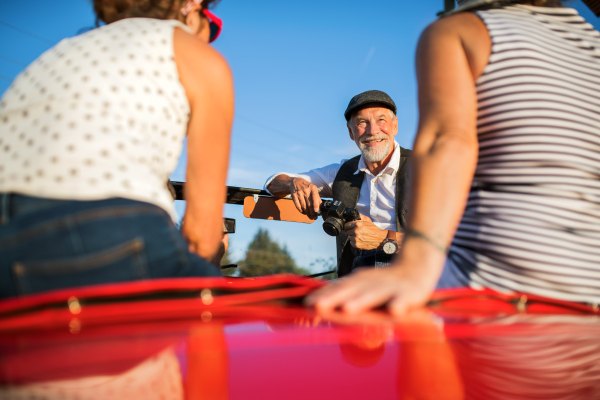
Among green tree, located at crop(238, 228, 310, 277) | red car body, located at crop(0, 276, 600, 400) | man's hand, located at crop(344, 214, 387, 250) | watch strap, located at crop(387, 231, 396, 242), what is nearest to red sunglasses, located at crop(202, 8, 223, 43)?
red car body, located at crop(0, 276, 600, 400)

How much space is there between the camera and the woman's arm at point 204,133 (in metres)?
1.02

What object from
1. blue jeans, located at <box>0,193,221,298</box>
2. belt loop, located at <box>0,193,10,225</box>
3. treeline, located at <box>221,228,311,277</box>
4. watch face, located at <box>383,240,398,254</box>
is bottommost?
treeline, located at <box>221,228,311,277</box>

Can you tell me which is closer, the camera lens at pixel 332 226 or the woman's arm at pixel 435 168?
the woman's arm at pixel 435 168

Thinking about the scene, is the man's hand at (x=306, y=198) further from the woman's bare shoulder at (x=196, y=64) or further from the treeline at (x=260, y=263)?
the woman's bare shoulder at (x=196, y=64)

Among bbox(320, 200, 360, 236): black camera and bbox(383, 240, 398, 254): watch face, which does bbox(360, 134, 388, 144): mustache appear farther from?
A: bbox(383, 240, 398, 254): watch face

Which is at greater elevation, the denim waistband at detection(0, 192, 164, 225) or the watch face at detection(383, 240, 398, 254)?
the denim waistband at detection(0, 192, 164, 225)

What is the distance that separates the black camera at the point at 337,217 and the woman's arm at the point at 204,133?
62.6 inches

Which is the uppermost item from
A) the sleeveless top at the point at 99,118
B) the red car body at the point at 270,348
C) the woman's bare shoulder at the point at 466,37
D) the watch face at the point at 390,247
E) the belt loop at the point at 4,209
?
the woman's bare shoulder at the point at 466,37

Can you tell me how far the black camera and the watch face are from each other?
0.26 metres

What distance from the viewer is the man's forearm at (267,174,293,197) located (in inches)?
124

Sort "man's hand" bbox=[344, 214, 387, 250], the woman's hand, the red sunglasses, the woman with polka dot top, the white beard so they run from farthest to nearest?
the white beard → "man's hand" bbox=[344, 214, 387, 250] → the red sunglasses → the woman with polka dot top → the woman's hand

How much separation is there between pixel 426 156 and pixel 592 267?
0.44m

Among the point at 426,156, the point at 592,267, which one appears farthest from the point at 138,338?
the point at 592,267

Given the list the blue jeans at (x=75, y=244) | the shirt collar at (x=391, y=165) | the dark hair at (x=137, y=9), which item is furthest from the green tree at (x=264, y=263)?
the blue jeans at (x=75, y=244)
